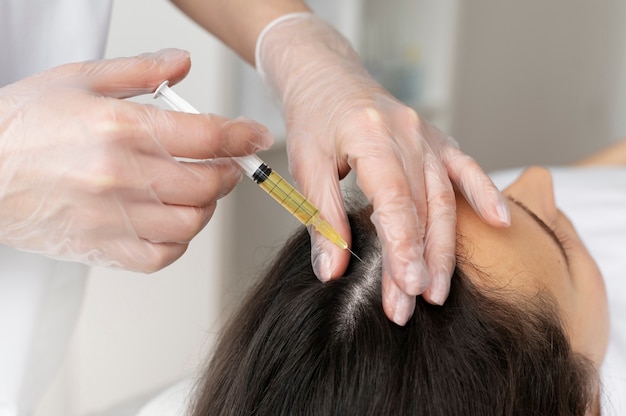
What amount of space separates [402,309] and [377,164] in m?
0.19

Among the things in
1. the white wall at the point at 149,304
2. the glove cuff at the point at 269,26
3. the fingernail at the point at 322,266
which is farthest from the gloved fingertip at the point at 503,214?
the white wall at the point at 149,304

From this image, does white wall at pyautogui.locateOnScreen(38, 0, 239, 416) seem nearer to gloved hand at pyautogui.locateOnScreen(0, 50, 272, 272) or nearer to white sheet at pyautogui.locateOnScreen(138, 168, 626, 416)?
white sheet at pyautogui.locateOnScreen(138, 168, 626, 416)

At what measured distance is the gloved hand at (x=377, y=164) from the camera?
2.69 feet

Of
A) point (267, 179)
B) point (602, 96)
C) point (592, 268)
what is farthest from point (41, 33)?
point (602, 96)

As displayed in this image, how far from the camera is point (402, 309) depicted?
790 millimetres

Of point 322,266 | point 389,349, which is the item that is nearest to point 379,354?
point 389,349

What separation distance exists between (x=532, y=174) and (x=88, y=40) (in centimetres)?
73

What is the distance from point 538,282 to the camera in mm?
934

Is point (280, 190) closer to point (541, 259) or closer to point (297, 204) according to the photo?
point (297, 204)

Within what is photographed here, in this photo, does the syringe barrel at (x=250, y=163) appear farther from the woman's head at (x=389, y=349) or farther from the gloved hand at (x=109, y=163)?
the woman's head at (x=389, y=349)

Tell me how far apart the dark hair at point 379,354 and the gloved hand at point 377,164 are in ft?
0.10

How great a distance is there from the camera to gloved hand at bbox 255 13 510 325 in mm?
820

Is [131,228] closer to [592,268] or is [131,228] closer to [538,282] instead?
[538,282]

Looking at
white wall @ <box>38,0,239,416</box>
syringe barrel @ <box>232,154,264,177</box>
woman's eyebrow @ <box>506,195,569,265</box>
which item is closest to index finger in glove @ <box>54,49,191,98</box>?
syringe barrel @ <box>232,154,264,177</box>
